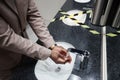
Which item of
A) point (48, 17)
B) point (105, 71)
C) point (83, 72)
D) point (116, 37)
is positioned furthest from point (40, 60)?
point (48, 17)

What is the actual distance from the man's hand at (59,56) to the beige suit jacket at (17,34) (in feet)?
0.09

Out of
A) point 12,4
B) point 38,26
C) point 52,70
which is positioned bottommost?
point 52,70

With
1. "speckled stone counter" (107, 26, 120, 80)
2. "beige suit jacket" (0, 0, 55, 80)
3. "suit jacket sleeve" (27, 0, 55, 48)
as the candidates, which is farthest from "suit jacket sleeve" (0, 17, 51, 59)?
"speckled stone counter" (107, 26, 120, 80)

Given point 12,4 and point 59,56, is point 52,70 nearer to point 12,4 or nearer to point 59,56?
point 59,56

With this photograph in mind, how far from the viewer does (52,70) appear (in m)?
1.01

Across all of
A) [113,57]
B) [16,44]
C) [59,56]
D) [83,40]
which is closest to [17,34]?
[16,44]

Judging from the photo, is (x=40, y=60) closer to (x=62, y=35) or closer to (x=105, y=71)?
(x=62, y=35)

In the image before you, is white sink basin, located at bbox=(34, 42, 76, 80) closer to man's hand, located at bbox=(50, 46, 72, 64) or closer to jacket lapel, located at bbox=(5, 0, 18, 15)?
man's hand, located at bbox=(50, 46, 72, 64)

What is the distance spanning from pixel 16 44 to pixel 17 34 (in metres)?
0.09

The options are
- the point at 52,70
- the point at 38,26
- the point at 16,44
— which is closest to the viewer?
the point at 16,44

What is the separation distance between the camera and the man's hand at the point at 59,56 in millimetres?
947

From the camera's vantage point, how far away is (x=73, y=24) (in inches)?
51.4

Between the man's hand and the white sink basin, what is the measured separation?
0.06 meters

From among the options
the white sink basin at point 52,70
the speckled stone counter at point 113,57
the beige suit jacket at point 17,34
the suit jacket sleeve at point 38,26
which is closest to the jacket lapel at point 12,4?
the beige suit jacket at point 17,34
